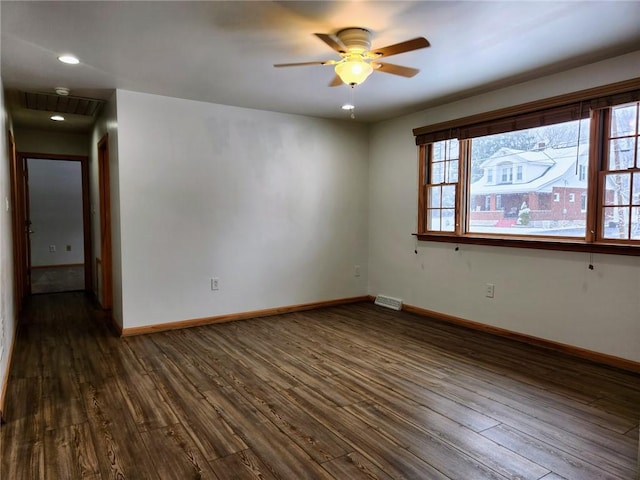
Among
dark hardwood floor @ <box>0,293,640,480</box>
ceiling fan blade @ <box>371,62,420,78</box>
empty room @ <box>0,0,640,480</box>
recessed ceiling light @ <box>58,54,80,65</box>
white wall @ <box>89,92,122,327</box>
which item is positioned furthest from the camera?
white wall @ <box>89,92,122,327</box>

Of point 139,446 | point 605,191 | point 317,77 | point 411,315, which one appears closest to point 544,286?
point 605,191

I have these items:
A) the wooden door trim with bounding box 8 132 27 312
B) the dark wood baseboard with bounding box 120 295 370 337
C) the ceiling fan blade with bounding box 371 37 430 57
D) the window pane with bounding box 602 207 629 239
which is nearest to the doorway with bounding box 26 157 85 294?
the wooden door trim with bounding box 8 132 27 312

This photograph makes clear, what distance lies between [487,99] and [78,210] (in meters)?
8.34

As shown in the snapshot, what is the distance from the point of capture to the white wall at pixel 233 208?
4.17 metres

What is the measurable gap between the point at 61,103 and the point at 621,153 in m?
5.42

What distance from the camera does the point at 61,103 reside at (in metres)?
4.50

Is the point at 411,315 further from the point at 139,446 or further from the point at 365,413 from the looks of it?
the point at 139,446

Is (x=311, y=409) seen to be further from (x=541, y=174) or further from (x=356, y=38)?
(x=541, y=174)

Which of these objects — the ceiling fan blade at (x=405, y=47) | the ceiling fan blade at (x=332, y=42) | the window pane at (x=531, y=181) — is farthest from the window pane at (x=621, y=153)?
the ceiling fan blade at (x=332, y=42)

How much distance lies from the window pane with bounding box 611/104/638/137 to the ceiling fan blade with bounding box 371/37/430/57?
1.94m

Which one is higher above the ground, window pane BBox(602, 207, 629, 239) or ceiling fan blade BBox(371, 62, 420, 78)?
ceiling fan blade BBox(371, 62, 420, 78)

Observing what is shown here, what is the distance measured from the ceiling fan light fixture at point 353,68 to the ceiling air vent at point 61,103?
2.97 metres

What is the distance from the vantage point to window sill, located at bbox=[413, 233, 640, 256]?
3241 millimetres

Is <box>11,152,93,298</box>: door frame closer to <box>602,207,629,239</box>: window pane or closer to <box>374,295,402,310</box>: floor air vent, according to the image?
<box>374,295,402,310</box>: floor air vent
